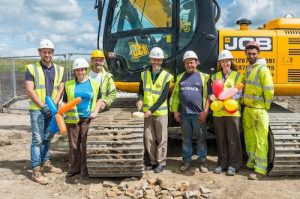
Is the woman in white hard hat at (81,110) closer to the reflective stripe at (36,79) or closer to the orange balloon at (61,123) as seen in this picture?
the orange balloon at (61,123)

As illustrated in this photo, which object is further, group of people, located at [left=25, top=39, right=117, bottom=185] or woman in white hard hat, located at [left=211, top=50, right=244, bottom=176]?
woman in white hard hat, located at [left=211, top=50, right=244, bottom=176]

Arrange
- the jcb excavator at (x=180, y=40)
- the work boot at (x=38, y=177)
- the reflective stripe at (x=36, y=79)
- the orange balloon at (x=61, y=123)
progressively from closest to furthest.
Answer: the orange balloon at (x=61, y=123) → the work boot at (x=38, y=177) → the reflective stripe at (x=36, y=79) → the jcb excavator at (x=180, y=40)

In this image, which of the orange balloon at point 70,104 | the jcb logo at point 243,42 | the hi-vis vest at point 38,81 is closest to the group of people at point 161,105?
the hi-vis vest at point 38,81

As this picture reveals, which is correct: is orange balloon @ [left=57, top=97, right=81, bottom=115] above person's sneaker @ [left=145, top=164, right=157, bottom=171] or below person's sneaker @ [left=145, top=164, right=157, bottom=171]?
above

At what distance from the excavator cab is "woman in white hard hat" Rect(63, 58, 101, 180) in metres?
1.05

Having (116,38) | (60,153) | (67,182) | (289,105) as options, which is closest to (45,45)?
(116,38)

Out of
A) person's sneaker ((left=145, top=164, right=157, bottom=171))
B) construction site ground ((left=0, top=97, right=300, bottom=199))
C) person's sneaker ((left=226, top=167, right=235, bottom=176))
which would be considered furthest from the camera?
person's sneaker ((left=145, top=164, right=157, bottom=171))

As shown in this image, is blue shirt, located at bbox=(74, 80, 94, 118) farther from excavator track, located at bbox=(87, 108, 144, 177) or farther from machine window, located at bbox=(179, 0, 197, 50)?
machine window, located at bbox=(179, 0, 197, 50)

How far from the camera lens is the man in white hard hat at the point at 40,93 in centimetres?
620

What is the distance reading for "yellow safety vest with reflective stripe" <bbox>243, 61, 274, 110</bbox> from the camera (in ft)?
20.0

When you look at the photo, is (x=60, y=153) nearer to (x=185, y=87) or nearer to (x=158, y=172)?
(x=158, y=172)

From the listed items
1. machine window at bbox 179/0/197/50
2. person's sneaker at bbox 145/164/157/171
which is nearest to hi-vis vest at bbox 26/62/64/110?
person's sneaker at bbox 145/164/157/171

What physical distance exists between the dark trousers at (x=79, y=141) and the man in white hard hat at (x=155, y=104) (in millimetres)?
903

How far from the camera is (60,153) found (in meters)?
7.97
